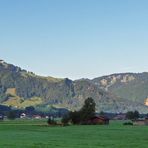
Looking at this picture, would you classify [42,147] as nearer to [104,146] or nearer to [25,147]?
[25,147]

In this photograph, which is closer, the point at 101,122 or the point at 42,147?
the point at 42,147

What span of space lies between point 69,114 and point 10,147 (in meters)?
135

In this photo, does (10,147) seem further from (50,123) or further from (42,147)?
(50,123)

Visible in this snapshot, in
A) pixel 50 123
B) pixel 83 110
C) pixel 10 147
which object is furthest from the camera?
pixel 83 110

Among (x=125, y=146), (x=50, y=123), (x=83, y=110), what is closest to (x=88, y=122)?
(x=83, y=110)

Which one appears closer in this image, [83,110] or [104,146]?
[104,146]

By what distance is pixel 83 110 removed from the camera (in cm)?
19450

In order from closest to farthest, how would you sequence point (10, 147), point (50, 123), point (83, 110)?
1. point (10, 147)
2. point (50, 123)
3. point (83, 110)

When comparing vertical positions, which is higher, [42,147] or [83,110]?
[83,110]

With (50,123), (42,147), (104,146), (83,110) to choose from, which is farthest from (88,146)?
(83,110)

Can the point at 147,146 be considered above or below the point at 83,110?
below

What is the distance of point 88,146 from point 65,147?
9.16ft

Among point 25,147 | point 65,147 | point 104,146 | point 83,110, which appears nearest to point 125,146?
point 104,146

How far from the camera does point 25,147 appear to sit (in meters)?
53.5
